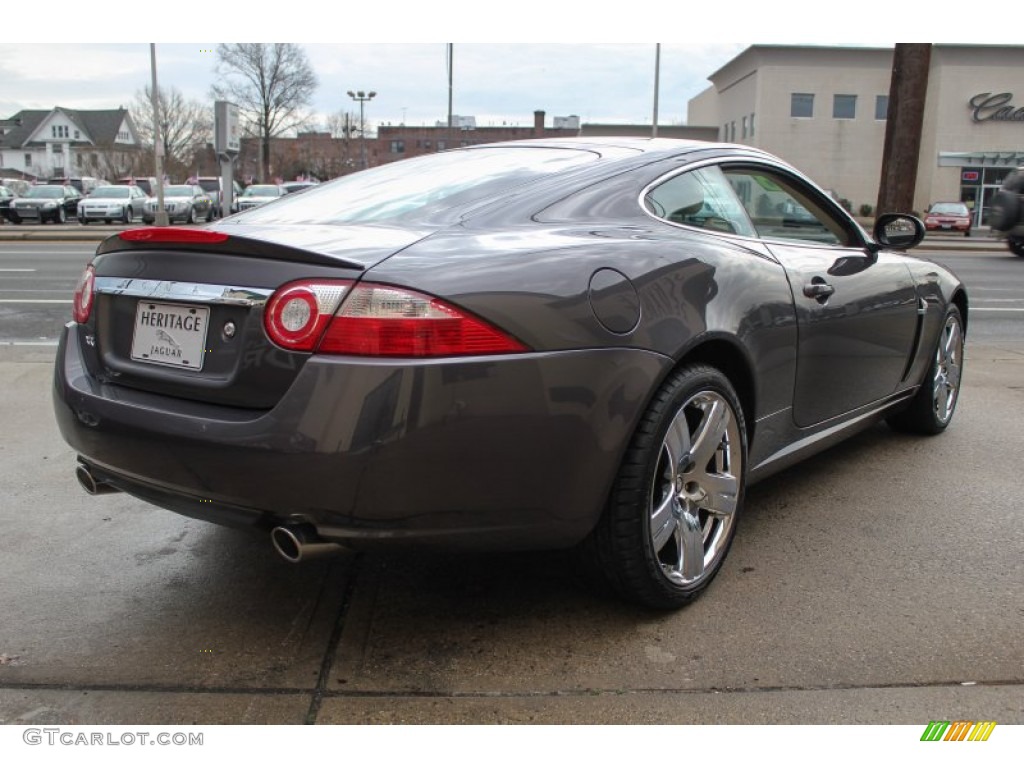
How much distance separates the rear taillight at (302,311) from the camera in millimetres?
2209

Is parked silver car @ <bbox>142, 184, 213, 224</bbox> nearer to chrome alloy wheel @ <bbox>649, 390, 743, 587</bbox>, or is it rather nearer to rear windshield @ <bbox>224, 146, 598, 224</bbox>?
rear windshield @ <bbox>224, 146, 598, 224</bbox>

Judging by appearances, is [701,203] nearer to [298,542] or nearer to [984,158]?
[298,542]

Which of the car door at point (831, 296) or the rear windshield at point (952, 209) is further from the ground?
the rear windshield at point (952, 209)

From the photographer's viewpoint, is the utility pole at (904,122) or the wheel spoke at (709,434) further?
the utility pole at (904,122)

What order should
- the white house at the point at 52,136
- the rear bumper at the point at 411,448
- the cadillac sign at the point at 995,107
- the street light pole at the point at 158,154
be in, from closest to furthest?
1. the rear bumper at the point at 411,448
2. the street light pole at the point at 158,154
3. the cadillac sign at the point at 995,107
4. the white house at the point at 52,136

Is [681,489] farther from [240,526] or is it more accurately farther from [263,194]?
[263,194]

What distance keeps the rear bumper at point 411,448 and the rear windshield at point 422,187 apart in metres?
0.73

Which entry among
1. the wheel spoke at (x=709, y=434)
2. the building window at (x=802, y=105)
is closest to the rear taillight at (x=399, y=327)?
the wheel spoke at (x=709, y=434)

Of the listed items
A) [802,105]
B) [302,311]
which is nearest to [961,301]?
[302,311]

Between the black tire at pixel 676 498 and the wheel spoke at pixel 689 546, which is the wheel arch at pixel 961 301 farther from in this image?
the wheel spoke at pixel 689 546

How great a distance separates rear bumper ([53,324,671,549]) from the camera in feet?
7.06

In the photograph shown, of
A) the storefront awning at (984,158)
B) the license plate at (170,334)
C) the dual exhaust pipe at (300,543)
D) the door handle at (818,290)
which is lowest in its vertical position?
the dual exhaust pipe at (300,543)

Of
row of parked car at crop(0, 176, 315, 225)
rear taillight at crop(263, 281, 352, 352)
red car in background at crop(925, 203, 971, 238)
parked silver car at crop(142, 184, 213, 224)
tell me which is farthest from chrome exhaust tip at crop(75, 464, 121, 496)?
red car in background at crop(925, 203, 971, 238)

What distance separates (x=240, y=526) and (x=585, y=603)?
1.12m
